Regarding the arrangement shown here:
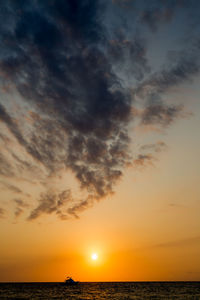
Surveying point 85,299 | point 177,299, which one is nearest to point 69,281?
point 85,299

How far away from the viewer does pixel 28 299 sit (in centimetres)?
6644

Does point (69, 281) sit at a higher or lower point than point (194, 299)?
higher

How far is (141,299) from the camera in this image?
65.2 metres

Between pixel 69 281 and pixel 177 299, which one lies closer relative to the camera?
pixel 177 299

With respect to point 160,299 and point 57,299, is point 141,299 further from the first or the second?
point 57,299

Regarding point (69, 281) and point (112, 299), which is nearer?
point (112, 299)

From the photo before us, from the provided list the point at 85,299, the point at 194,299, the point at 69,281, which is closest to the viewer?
the point at 194,299

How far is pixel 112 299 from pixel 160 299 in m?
12.7

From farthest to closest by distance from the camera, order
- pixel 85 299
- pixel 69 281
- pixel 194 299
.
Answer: pixel 69 281 < pixel 85 299 < pixel 194 299

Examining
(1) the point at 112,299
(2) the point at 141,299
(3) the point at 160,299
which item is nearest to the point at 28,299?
(1) the point at 112,299

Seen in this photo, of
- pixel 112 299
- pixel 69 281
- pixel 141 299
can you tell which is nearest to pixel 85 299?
pixel 112 299

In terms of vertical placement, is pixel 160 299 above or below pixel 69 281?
below

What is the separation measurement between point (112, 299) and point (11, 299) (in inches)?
1036

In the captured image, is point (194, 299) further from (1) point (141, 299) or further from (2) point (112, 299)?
(2) point (112, 299)
